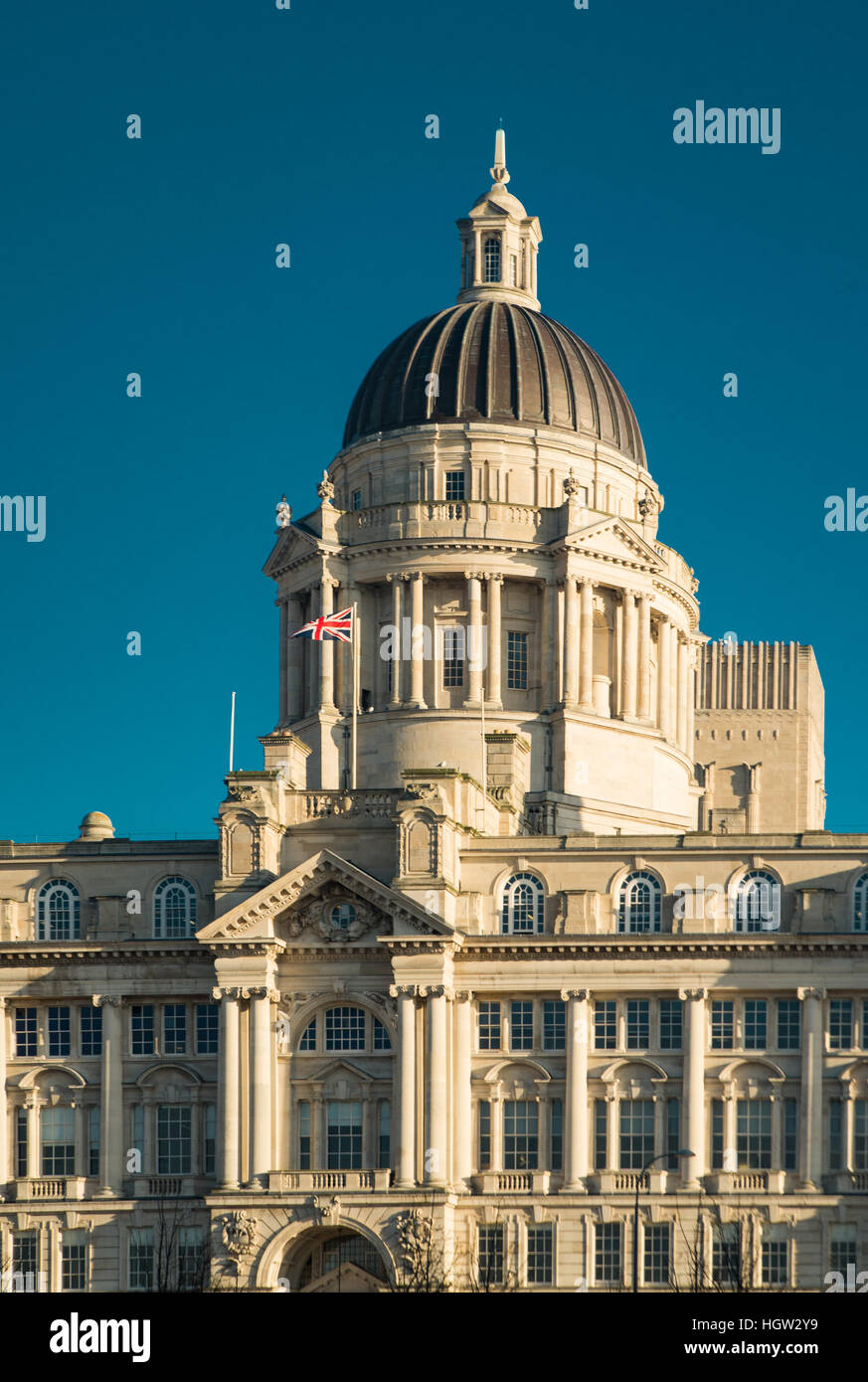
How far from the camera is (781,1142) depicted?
Result: 97000 mm

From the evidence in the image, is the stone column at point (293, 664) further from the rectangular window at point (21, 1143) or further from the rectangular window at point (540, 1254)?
the rectangular window at point (540, 1254)

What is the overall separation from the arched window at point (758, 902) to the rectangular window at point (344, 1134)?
14.8 metres

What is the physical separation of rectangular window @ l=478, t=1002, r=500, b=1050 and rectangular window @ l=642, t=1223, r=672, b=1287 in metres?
8.30

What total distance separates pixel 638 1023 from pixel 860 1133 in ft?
27.4

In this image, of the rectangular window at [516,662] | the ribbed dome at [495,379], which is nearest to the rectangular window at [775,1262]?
the rectangular window at [516,662]

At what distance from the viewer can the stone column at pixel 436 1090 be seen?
95938mm

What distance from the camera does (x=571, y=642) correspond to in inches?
4577

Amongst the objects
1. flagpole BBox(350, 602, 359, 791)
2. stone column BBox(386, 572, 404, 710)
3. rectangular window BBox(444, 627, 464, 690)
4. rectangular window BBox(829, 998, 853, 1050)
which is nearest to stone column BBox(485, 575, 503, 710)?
rectangular window BBox(444, 627, 464, 690)

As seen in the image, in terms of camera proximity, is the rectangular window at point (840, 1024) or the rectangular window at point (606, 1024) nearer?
the rectangular window at point (840, 1024)

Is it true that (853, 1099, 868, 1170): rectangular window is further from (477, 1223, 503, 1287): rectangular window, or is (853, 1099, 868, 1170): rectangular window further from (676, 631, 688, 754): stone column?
(676, 631, 688, 754): stone column

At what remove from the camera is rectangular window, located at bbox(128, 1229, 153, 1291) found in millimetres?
97875
